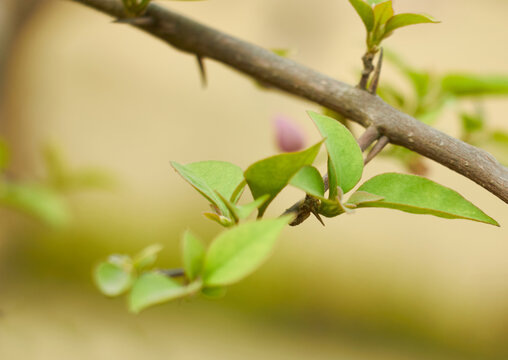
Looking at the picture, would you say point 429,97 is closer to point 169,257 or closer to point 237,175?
point 237,175

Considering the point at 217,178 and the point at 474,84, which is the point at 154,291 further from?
the point at 474,84

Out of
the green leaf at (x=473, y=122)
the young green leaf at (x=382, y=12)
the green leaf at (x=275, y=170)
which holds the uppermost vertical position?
the green leaf at (x=473, y=122)

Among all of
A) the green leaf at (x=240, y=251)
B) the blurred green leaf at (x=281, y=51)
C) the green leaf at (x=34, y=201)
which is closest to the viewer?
the green leaf at (x=240, y=251)

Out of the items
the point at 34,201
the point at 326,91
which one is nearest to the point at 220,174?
the point at 326,91

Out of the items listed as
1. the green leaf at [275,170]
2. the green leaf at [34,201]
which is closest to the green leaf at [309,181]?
the green leaf at [275,170]

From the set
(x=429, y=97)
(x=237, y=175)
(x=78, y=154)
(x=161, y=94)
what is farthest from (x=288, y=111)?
(x=237, y=175)

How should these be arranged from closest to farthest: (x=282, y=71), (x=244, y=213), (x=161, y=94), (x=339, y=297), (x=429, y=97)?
(x=244, y=213)
(x=282, y=71)
(x=429, y=97)
(x=339, y=297)
(x=161, y=94)

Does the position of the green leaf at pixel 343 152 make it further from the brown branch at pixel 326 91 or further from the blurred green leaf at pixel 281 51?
the blurred green leaf at pixel 281 51
